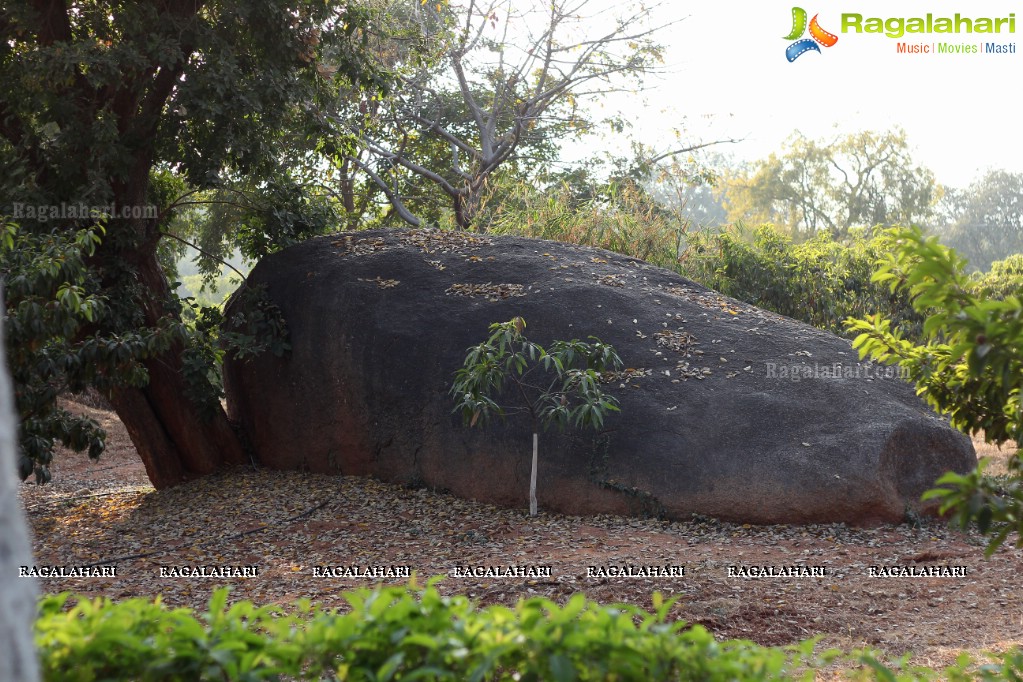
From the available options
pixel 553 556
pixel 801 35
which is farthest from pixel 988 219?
pixel 553 556

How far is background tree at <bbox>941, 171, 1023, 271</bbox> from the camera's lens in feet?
132

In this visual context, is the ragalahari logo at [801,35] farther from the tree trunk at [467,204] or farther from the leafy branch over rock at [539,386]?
the leafy branch over rock at [539,386]

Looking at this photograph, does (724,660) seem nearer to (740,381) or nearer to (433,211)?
(740,381)

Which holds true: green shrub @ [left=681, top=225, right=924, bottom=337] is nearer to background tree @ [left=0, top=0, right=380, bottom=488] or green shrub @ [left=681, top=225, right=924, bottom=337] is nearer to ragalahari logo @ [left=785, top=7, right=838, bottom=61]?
ragalahari logo @ [left=785, top=7, right=838, bottom=61]

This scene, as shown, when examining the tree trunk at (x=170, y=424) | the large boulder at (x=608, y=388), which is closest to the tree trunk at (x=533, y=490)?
the large boulder at (x=608, y=388)

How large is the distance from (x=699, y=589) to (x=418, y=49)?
628 centimetres

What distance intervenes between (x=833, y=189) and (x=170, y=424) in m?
32.5

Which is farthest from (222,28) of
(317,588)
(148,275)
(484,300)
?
(317,588)

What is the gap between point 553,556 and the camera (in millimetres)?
5461

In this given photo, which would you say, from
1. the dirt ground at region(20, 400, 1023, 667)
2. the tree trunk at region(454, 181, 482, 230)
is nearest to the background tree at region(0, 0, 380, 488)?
the dirt ground at region(20, 400, 1023, 667)

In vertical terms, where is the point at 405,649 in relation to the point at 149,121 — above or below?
below

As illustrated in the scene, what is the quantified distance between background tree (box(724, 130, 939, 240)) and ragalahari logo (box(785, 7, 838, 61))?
2090 centimetres

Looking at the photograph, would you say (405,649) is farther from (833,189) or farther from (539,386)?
(833,189)

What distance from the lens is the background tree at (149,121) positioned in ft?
23.2
